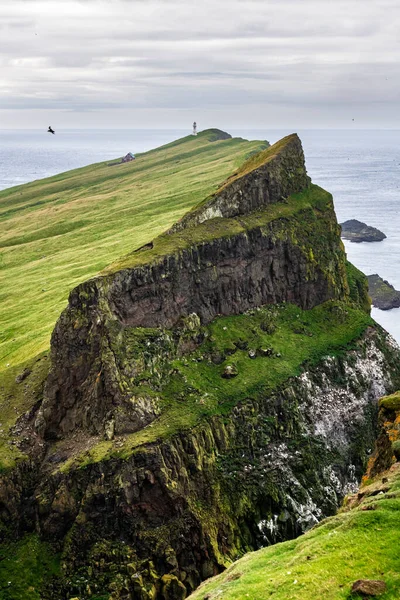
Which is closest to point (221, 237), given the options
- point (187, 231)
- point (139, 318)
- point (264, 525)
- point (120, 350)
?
point (187, 231)

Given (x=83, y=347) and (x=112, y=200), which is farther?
(x=112, y=200)

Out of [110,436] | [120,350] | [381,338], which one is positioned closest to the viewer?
[110,436]

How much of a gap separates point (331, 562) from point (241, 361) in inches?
1486

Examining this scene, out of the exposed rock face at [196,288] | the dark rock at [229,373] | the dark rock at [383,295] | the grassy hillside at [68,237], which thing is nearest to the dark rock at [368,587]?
the exposed rock face at [196,288]

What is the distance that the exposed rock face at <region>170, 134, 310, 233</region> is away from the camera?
7669 cm

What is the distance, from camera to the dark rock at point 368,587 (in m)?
26.3

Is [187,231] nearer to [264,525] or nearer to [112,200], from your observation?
[264,525]

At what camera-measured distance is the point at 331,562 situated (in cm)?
2945

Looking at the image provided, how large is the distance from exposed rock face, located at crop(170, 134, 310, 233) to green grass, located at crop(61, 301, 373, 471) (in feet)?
43.5

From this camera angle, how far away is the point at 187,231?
72375mm

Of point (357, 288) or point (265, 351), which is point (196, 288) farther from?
point (357, 288)

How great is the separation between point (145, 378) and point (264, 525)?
17.2 metres

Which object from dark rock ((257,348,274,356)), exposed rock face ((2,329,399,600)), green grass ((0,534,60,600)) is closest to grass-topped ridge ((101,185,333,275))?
dark rock ((257,348,274,356))

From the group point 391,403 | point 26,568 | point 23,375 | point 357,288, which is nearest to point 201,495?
point 26,568
